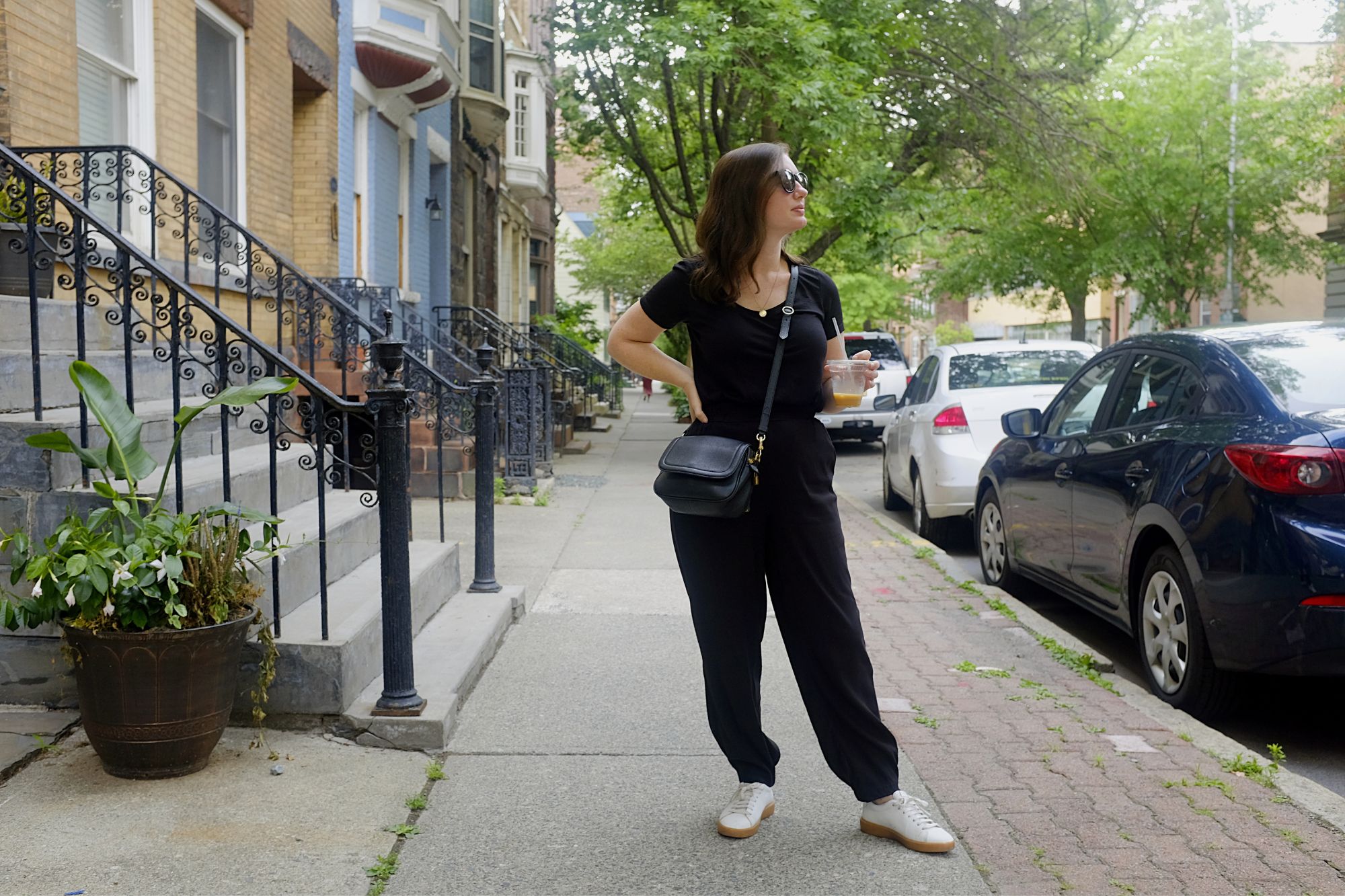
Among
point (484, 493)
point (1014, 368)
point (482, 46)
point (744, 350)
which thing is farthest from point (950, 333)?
point (744, 350)

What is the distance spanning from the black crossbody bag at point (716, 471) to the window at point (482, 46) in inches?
645

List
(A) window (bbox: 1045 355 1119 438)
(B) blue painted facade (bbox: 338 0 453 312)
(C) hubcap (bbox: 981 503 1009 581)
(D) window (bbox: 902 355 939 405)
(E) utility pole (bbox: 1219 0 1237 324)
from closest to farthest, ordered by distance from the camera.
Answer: (A) window (bbox: 1045 355 1119 438), (C) hubcap (bbox: 981 503 1009 581), (D) window (bbox: 902 355 939 405), (B) blue painted facade (bbox: 338 0 453 312), (E) utility pole (bbox: 1219 0 1237 324)

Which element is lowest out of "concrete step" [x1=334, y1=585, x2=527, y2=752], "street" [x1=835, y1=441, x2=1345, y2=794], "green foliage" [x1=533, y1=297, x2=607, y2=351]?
"street" [x1=835, y1=441, x2=1345, y2=794]

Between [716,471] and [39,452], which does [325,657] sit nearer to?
[39,452]

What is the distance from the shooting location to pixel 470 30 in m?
18.9

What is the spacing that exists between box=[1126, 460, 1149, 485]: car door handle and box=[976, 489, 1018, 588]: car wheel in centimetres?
193

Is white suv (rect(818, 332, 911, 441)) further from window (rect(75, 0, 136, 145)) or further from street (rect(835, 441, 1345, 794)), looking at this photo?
window (rect(75, 0, 136, 145))

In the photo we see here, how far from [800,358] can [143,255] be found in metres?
2.37

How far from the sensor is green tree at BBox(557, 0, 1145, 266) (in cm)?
1558

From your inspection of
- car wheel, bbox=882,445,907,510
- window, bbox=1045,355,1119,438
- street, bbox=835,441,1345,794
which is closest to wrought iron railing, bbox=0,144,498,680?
window, bbox=1045,355,1119,438

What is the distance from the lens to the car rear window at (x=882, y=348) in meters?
19.6

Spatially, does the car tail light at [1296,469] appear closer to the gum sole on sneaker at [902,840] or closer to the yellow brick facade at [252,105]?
the gum sole on sneaker at [902,840]

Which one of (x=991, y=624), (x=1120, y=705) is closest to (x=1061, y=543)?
(x=991, y=624)

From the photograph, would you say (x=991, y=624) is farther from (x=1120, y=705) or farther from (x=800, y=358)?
(x=800, y=358)
